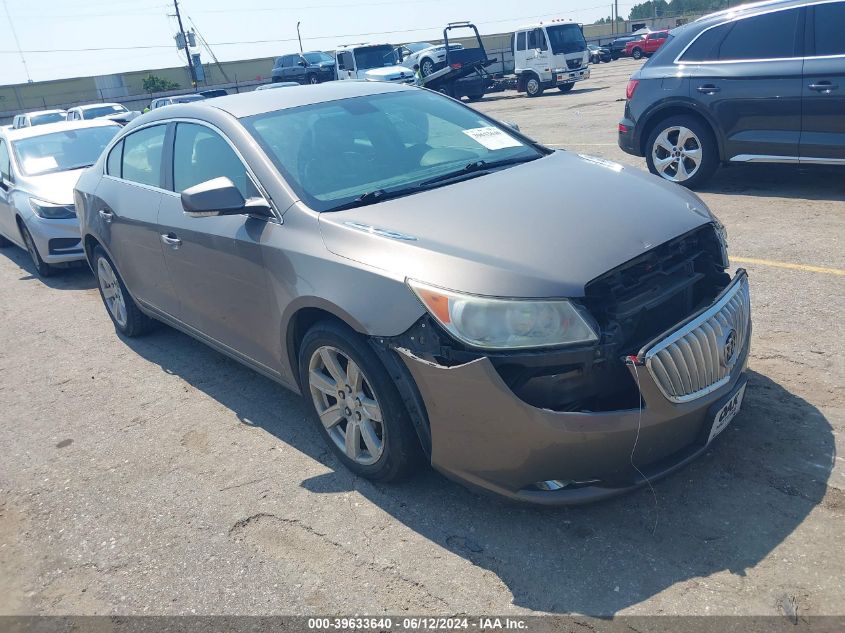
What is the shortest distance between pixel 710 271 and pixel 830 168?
4.56m

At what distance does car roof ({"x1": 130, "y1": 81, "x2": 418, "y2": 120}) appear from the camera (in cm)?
413

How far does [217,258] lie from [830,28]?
234 inches

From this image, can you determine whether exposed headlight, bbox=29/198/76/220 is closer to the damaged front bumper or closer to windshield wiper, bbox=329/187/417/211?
windshield wiper, bbox=329/187/417/211

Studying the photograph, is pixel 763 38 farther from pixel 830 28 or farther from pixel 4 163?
pixel 4 163

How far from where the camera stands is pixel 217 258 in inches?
156

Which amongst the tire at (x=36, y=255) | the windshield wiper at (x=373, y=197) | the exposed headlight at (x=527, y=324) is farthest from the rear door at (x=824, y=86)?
the tire at (x=36, y=255)

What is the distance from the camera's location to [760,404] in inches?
142

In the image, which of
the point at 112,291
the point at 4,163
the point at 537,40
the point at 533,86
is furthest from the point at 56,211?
the point at 537,40

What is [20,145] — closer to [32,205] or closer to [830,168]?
[32,205]

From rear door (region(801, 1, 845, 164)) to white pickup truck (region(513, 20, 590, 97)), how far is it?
60.6 feet

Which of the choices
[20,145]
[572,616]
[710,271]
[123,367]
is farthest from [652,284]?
[20,145]

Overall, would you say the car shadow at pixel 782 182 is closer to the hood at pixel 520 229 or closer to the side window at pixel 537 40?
the hood at pixel 520 229

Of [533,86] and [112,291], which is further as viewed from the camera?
[533,86]

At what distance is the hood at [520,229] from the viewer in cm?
278
